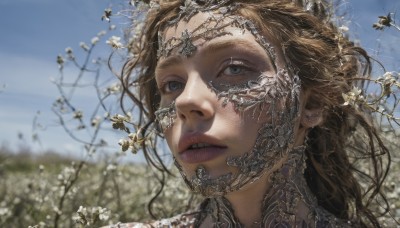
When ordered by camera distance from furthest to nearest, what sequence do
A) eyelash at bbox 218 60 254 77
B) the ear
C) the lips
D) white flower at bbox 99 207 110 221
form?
the ear → white flower at bbox 99 207 110 221 → eyelash at bbox 218 60 254 77 → the lips

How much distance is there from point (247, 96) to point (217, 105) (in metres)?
0.14

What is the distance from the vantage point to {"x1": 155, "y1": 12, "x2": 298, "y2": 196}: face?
2.36 metres

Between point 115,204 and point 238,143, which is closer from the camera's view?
point 238,143

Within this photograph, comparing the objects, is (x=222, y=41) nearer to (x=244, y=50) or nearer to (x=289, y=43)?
(x=244, y=50)

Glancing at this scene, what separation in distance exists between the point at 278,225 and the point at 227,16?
0.98 metres

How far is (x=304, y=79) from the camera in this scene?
109 inches

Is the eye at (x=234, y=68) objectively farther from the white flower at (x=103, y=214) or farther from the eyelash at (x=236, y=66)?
the white flower at (x=103, y=214)

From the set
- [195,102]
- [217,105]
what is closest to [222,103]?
[217,105]

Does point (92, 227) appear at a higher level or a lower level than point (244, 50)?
lower

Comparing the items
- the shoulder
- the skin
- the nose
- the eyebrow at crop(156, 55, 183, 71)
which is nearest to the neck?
the skin

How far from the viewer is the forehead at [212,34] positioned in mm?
2529

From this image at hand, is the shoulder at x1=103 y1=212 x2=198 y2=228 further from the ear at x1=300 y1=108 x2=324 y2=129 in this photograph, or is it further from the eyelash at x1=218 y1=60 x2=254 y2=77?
the eyelash at x1=218 y1=60 x2=254 y2=77

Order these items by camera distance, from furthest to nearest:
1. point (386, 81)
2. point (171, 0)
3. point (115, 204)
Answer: point (115, 204) → point (171, 0) → point (386, 81)

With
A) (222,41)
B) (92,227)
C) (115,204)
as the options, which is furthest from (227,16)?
(115,204)
